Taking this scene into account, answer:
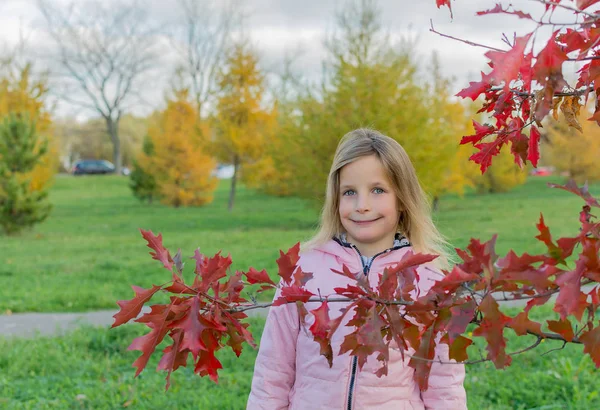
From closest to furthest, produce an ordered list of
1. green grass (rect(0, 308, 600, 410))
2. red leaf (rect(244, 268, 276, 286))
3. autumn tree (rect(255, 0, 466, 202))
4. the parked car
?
red leaf (rect(244, 268, 276, 286)) → green grass (rect(0, 308, 600, 410)) → autumn tree (rect(255, 0, 466, 202)) → the parked car

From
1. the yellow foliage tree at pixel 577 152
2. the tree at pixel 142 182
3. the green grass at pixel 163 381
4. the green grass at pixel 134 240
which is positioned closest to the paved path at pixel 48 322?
the green grass at pixel 134 240

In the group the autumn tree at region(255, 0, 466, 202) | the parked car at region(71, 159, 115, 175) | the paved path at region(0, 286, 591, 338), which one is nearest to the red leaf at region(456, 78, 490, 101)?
the paved path at region(0, 286, 591, 338)

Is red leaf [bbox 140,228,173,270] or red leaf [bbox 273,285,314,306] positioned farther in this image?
red leaf [bbox 140,228,173,270]

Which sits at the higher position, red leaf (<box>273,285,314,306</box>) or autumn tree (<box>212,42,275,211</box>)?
autumn tree (<box>212,42,275,211</box>)

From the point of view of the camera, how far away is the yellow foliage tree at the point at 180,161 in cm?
2153

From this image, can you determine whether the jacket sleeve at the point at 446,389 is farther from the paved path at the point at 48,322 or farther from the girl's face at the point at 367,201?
the paved path at the point at 48,322

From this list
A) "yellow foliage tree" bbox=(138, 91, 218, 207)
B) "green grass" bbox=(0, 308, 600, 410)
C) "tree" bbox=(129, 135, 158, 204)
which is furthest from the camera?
"tree" bbox=(129, 135, 158, 204)

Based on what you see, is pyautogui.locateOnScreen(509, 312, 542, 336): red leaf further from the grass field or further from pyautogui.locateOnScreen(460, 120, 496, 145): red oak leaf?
the grass field

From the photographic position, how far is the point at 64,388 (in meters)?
3.77

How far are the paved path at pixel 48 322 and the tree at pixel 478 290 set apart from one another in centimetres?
405

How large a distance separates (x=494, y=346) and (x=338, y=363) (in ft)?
3.33

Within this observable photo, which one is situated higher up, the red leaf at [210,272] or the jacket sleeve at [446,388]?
the red leaf at [210,272]

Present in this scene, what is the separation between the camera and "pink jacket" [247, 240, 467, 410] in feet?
6.15

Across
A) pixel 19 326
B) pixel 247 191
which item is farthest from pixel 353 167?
pixel 247 191
